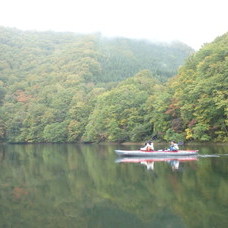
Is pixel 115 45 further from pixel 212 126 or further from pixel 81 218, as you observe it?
pixel 81 218

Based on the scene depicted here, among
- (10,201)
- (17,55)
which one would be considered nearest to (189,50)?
(17,55)

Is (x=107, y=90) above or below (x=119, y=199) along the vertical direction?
above

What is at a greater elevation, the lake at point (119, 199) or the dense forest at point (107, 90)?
the dense forest at point (107, 90)

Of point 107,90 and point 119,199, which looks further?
point 107,90

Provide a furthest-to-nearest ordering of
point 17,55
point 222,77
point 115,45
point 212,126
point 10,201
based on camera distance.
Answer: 1. point 115,45
2. point 17,55
3. point 212,126
4. point 222,77
5. point 10,201

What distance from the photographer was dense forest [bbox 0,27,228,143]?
1870 inches

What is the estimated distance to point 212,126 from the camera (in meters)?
47.3

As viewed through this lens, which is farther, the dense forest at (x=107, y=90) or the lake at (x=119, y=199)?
the dense forest at (x=107, y=90)

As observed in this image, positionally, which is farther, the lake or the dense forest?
the dense forest

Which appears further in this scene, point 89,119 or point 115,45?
point 115,45

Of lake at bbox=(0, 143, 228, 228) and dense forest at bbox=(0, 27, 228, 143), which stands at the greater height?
dense forest at bbox=(0, 27, 228, 143)

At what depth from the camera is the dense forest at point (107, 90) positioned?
47.5 metres

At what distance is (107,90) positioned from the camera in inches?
3588

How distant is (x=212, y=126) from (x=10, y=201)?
37122 millimetres
